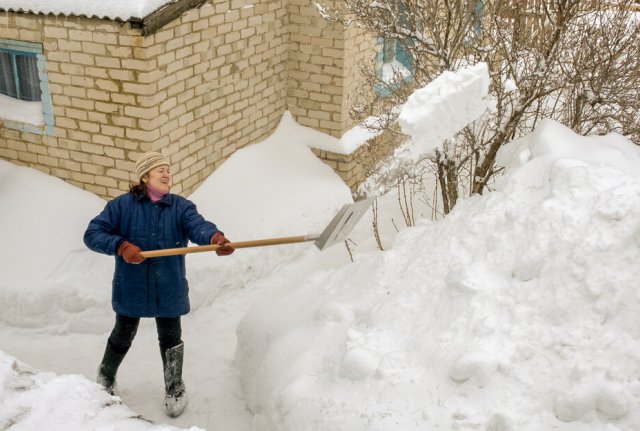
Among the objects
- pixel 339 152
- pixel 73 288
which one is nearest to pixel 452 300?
pixel 73 288

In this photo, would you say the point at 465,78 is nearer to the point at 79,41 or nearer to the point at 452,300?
the point at 452,300

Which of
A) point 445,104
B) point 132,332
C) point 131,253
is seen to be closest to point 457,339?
point 445,104

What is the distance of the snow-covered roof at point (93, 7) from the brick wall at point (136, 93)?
102mm

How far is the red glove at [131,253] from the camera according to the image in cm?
382

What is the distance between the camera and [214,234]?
403 centimetres

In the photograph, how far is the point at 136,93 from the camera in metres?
5.96

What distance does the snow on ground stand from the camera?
2805 millimetres

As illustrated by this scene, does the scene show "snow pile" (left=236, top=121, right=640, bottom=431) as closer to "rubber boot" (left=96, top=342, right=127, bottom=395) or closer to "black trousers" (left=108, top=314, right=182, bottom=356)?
"black trousers" (left=108, top=314, right=182, bottom=356)

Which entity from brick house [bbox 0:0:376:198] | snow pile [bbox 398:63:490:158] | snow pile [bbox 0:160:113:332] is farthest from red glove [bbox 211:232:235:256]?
brick house [bbox 0:0:376:198]

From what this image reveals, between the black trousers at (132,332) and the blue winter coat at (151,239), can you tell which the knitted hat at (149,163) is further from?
the black trousers at (132,332)

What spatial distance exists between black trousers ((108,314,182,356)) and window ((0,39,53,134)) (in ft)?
10.0

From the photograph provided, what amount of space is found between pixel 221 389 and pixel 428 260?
2.08 meters

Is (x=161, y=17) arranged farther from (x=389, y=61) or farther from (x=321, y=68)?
(x=389, y=61)

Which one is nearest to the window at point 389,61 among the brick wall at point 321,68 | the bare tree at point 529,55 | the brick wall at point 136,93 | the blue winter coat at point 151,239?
the brick wall at point 321,68
